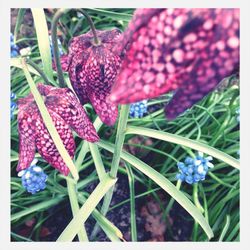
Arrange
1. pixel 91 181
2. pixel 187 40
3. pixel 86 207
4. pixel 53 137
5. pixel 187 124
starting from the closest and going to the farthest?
pixel 187 40 < pixel 53 137 < pixel 86 207 < pixel 91 181 < pixel 187 124

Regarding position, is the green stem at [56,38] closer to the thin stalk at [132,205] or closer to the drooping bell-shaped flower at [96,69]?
the drooping bell-shaped flower at [96,69]

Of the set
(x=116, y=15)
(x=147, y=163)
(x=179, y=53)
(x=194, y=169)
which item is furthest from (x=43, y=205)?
(x=179, y=53)

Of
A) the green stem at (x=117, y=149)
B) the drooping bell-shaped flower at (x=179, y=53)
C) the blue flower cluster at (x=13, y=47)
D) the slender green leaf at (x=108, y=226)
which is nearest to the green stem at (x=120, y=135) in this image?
the green stem at (x=117, y=149)

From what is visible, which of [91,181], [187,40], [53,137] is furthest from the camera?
[91,181]
